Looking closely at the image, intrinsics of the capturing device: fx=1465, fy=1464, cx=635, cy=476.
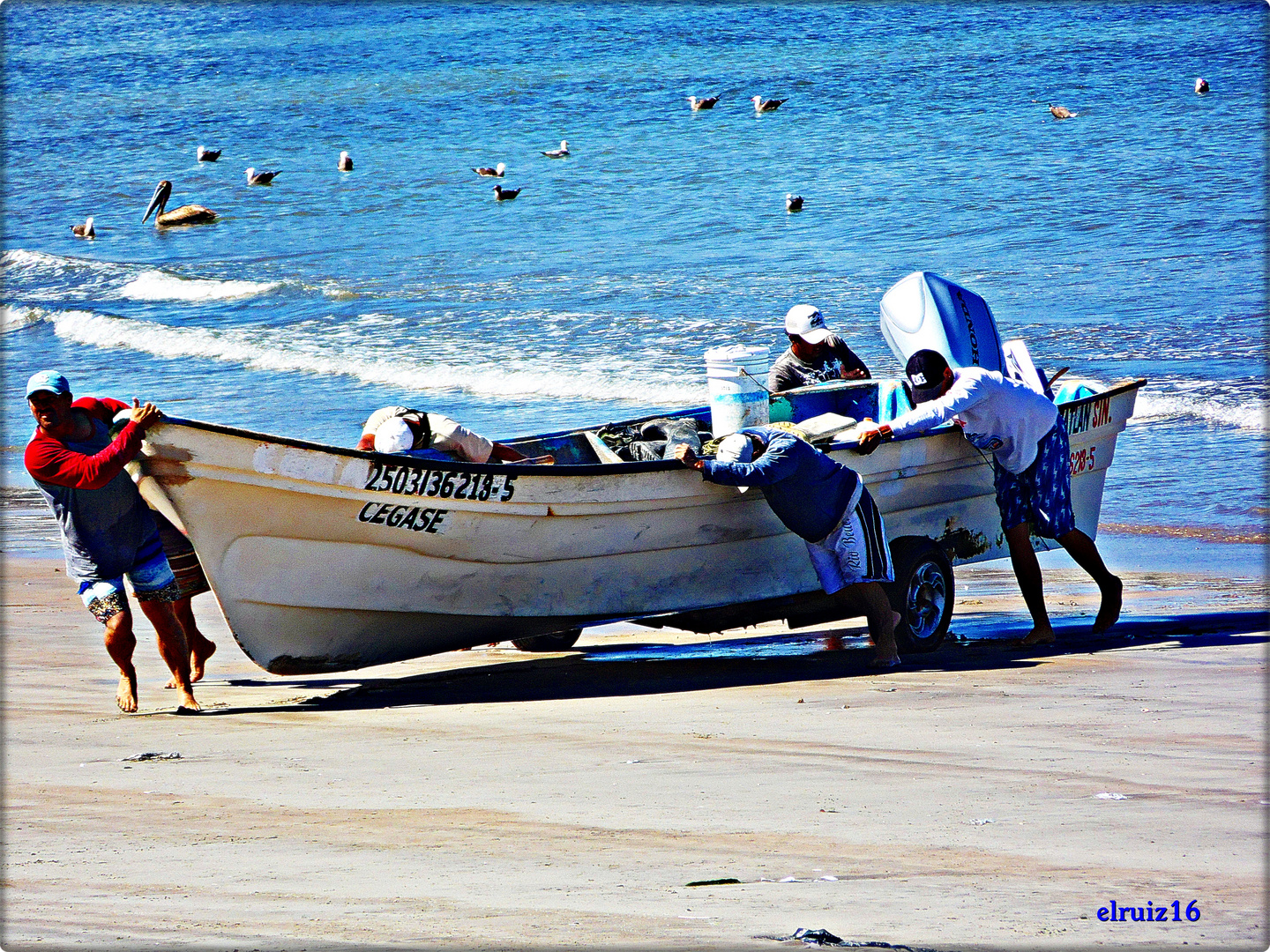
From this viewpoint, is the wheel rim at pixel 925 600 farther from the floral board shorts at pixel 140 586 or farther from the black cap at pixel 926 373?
the floral board shorts at pixel 140 586

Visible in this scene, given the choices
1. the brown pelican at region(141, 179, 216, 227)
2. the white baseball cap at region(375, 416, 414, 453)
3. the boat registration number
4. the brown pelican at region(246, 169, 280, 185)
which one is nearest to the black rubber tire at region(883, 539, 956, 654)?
the boat registration number

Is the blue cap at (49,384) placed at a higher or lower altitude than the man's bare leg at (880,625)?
higher

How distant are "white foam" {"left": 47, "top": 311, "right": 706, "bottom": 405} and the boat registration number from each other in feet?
35.1

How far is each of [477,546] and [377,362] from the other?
1413 cm

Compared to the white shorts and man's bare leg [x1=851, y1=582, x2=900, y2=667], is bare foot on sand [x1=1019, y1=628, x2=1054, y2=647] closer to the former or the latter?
man's bare leg [x1=851, y1=582, x2=900, y2=667]

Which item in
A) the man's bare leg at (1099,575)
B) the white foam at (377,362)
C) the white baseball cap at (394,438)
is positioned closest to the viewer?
the white baseball cap at (394,438)

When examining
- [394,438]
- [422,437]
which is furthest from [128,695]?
[422,437]

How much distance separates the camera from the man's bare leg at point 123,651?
254 inches

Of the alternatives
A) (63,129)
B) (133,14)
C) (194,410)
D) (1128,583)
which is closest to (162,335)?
(194,410)

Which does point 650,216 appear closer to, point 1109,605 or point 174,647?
point 1109,605

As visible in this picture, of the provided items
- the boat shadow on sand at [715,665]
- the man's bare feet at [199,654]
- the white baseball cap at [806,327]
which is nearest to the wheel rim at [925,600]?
the boat shadow on sand at [715,665]

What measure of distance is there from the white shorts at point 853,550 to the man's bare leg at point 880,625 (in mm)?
76

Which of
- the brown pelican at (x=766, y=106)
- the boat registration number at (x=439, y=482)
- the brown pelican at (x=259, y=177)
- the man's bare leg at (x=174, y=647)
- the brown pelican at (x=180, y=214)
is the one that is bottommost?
the man's bare leg at (x=174, y=647)

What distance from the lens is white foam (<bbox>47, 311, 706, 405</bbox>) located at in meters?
18.5
